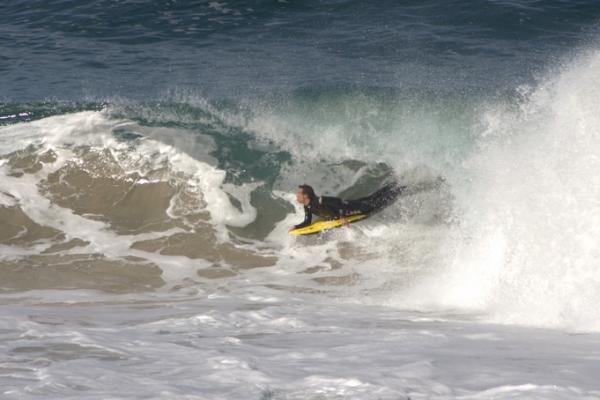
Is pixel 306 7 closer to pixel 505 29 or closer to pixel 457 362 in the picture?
pixel 505 29

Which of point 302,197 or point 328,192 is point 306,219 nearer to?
point 302,197

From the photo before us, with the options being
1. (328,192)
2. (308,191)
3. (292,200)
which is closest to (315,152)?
(328,192)

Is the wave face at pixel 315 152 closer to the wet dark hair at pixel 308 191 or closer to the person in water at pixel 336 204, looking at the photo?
the person in water at pixel 336 204

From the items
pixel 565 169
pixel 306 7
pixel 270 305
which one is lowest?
pixel 270 305

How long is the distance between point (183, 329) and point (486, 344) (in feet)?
8.11

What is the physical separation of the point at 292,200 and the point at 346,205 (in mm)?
1221

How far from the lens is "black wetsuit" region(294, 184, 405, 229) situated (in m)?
11.6

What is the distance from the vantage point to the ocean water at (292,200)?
5.76 meters

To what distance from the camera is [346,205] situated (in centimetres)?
1179

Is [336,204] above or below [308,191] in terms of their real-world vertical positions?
below

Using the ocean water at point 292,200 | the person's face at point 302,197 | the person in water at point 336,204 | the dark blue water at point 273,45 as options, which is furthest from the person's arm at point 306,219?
the dark blue water at point 273,45

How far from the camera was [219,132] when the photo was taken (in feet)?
45.9

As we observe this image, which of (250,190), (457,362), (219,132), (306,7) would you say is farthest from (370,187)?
(306,7)

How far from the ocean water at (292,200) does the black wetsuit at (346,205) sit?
0.67ft
